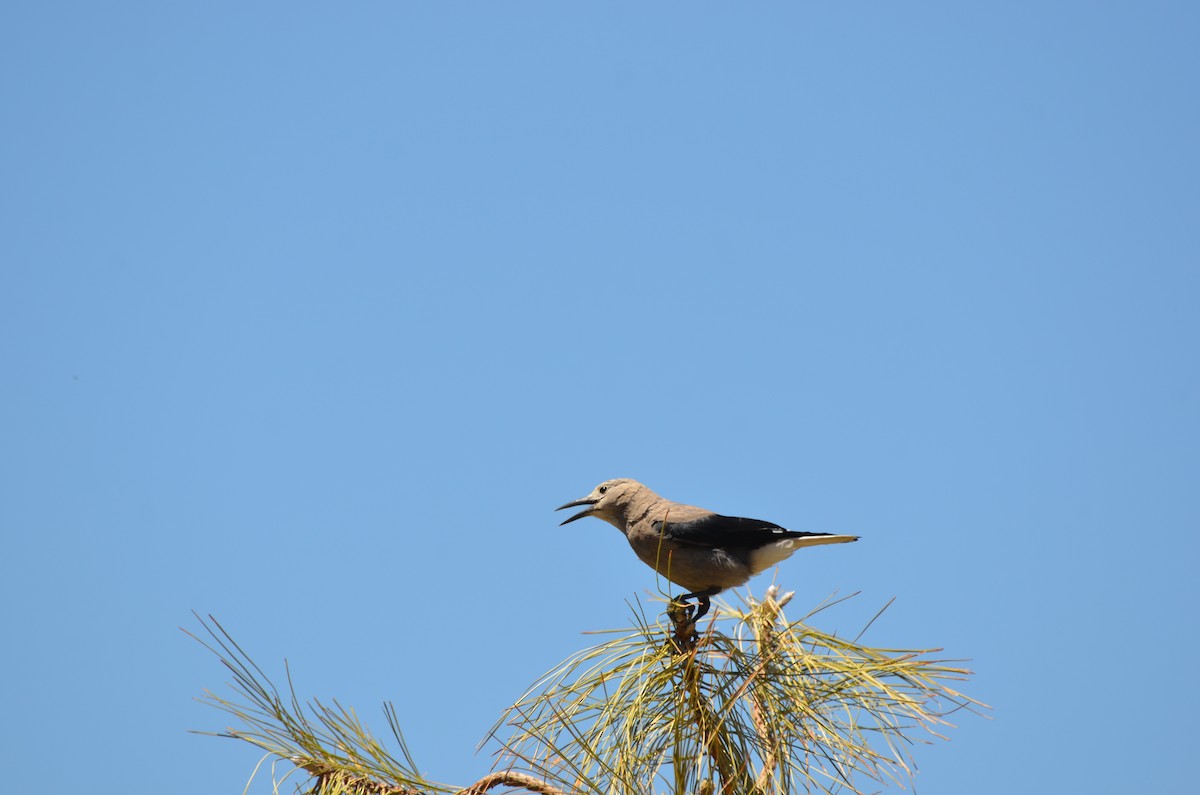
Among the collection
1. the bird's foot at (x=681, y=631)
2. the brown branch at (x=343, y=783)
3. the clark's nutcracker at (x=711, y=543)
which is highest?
the clark's nutcracker at (x=711, y=543)

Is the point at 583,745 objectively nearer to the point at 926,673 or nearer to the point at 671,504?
the point at 926,673

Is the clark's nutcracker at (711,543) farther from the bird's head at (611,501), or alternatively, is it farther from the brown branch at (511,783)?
the brown branch at (511,783)

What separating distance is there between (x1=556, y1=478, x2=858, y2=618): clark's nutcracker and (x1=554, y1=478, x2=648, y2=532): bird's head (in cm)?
20

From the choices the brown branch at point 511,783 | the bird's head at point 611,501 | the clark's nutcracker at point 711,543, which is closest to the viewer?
the brown branch at point 511,783

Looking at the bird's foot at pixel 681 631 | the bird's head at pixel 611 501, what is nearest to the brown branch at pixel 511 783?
the bird's foot at pixel 681 631

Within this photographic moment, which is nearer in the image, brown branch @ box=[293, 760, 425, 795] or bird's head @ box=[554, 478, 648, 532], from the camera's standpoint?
brown branch @ box=[293, 760, 425, 795]

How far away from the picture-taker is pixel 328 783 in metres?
3.15

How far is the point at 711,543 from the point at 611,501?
0.77 metres

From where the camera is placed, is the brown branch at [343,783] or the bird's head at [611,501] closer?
the brown branch at [343,783]

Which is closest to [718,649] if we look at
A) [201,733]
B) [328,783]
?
[328,783]

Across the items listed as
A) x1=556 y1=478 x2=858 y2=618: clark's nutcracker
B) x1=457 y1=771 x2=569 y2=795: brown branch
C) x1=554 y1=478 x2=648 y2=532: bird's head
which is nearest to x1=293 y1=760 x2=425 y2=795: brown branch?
x1=457 y1=771 x2=569 y2=795: brown branch

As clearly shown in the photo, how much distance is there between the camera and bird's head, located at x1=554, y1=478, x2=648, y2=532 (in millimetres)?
5988

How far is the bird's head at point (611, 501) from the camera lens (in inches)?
236

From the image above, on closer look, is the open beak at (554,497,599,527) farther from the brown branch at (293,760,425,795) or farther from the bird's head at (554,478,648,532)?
the brown branch at (293,760,425,795)
